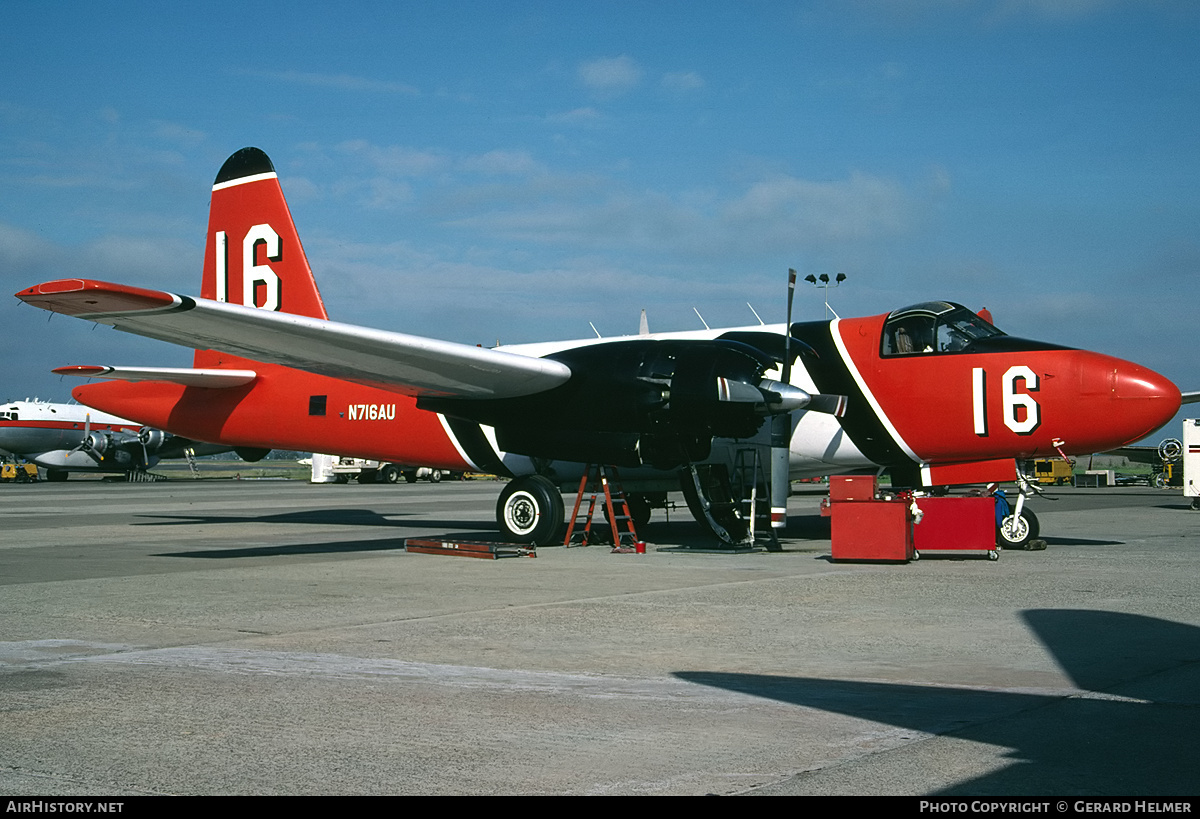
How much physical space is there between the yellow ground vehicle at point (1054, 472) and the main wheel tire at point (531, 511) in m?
33.3

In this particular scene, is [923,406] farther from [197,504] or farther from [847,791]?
[197,504]

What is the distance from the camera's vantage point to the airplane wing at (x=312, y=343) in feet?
36.1

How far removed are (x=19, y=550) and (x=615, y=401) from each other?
9230 millimetres

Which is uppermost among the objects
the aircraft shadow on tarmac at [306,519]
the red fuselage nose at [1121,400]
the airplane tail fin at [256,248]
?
the airplane tail fin at [256,248]

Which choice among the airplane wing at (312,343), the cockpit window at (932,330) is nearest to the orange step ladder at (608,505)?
the airplane wing at (312,343)

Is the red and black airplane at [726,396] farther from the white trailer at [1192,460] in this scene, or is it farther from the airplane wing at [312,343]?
the white trailer at [1192,460]

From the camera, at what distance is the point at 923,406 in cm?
1498

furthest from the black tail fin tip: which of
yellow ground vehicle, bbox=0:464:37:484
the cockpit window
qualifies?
yellow ground vehicle, bbox=0:464:37:484

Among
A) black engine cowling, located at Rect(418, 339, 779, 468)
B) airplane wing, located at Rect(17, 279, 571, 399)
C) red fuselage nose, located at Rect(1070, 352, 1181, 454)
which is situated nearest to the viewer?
airplane wing, located at Rect(17, 279, 571, 399)

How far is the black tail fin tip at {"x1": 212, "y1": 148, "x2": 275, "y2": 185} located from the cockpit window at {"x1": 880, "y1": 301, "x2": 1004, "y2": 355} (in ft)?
38.6

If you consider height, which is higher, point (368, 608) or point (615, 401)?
point (615, 401)

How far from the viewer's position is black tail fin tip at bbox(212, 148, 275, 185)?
19.9 meters

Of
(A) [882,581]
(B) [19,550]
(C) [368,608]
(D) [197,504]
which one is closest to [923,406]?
(A) [882,581]

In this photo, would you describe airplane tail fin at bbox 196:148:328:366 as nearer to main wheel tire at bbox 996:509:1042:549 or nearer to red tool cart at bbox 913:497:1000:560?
red tool cart at bbox 913:497:1000:560
